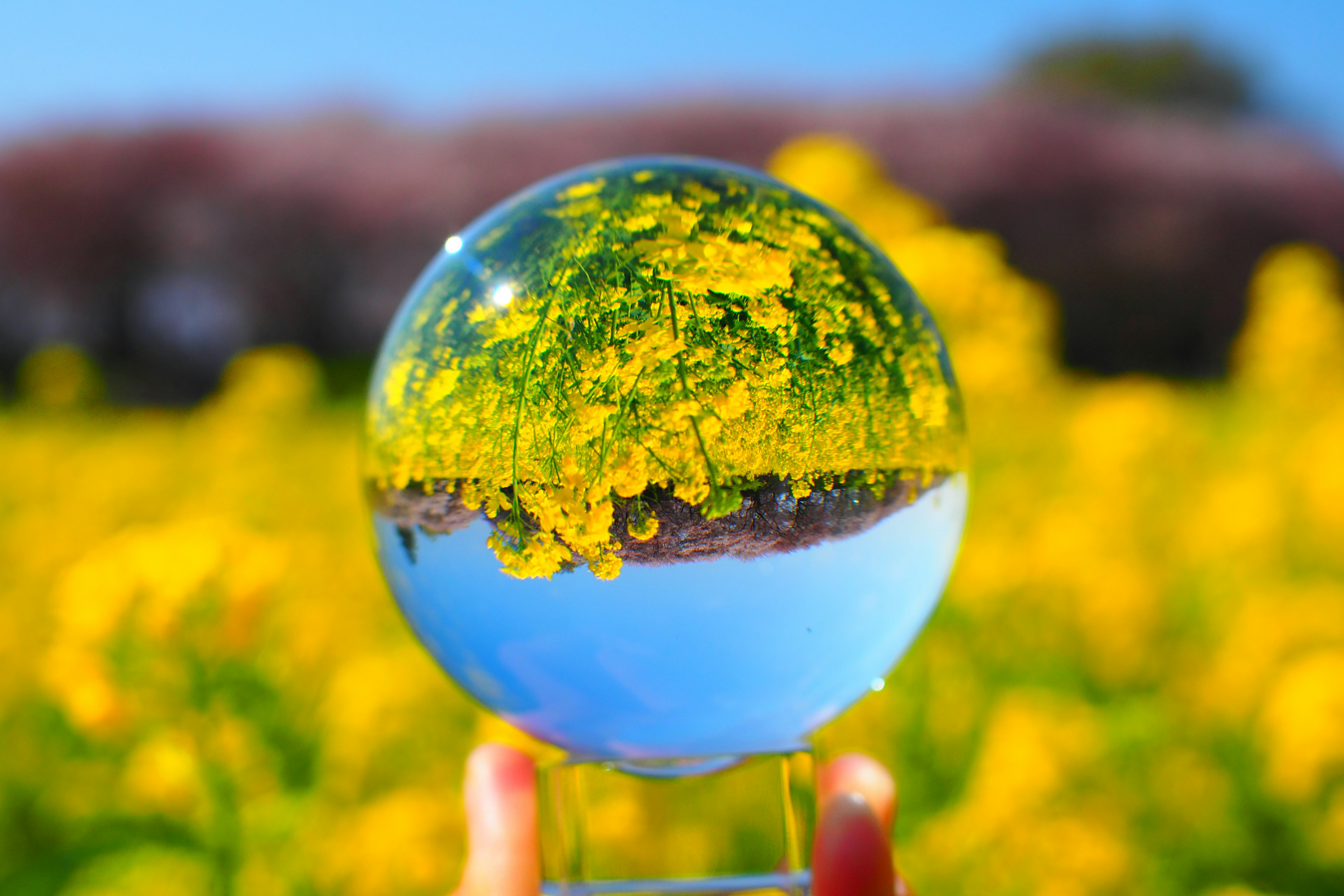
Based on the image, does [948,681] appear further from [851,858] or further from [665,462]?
[665,462]

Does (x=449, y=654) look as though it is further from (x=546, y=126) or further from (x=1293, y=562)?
(x=546, y=126)

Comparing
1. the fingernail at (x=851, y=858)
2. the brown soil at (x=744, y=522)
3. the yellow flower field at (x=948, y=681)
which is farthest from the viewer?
the yellow flower field at (x=948, y=681)

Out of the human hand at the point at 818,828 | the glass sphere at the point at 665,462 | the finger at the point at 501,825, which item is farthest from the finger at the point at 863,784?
the finger at the point at 501,825

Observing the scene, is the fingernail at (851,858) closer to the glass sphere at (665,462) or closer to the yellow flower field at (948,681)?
the glass sphere at (665,462)

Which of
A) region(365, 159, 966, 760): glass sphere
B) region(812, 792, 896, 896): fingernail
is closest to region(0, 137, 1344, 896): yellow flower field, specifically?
region(812, 792, 896, 896): fingernail

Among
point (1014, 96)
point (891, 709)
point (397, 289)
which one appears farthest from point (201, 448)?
point (1014, 96)

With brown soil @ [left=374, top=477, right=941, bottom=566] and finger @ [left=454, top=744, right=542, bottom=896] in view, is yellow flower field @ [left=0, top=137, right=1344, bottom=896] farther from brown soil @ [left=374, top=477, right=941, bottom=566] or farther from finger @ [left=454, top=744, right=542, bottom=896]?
brown soil @ [left=374, top=477, right=941, bottom=566]
